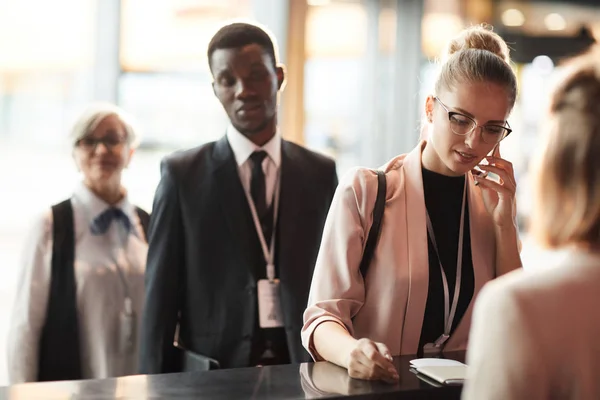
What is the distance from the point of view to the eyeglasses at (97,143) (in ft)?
12.4

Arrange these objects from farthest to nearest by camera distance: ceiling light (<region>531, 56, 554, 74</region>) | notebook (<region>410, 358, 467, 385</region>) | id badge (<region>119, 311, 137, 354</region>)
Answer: ceiling light (<region>531, 56, 554, 74</region>) → id badge (<region>119, 311, 137, 354</region>) → notebook (<region>410, 358, 467, 385</region>)

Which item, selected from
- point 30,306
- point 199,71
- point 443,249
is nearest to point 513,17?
point 199,71

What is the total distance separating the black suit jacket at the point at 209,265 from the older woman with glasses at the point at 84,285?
0.73 meters

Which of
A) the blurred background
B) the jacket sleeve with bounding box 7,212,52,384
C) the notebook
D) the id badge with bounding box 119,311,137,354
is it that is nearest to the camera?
the notebook

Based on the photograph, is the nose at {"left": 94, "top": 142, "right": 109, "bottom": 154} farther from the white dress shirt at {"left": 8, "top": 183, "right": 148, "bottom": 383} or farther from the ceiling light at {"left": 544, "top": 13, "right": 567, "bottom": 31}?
the ceiling light at {"left": 544, "top": 13, "right": 567, "bottom": 31}

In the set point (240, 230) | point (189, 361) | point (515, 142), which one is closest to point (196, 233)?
point (240, 230)

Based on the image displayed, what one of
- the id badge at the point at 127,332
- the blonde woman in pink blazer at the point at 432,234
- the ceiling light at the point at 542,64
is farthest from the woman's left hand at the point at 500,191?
the ceiling light at the point at 542,64

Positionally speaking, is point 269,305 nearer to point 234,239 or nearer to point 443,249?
point 234,239

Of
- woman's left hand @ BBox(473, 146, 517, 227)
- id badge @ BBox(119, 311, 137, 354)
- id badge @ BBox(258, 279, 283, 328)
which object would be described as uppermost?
woman's left hand @ BBox(473, 146, 517, 227)

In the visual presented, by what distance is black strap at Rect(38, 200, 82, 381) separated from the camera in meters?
3.51

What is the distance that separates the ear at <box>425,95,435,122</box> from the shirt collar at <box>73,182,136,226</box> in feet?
6.37

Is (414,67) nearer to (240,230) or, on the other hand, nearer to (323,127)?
(323,127)

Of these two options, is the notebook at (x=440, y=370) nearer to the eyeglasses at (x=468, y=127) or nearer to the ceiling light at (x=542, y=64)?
the eyeglasses at (x=468, y=127)

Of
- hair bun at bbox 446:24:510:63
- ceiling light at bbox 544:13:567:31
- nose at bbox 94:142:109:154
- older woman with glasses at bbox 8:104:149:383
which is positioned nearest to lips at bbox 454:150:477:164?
hair bun at bbox 446:24:510:63
